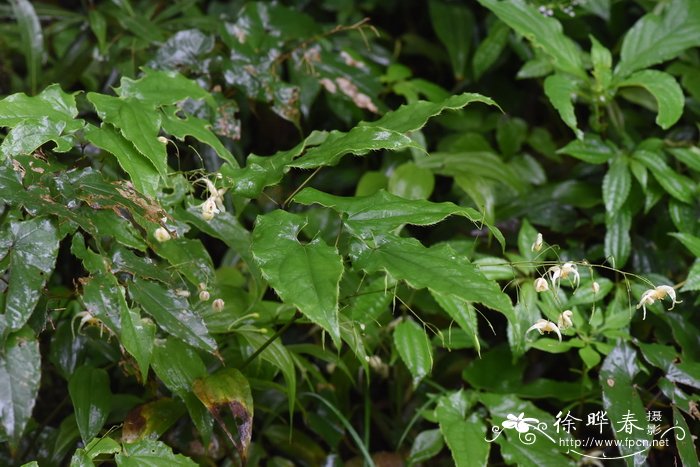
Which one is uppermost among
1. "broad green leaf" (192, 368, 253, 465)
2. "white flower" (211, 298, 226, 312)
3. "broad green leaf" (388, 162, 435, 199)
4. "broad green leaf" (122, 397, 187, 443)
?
"white flower" (211, 298, 226, 312)

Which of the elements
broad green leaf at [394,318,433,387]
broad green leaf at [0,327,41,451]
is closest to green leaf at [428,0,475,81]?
broad green leaf at [394,318,433,387]

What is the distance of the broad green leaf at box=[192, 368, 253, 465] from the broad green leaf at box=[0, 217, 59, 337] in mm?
254

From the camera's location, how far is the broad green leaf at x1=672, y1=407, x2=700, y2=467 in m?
1.12

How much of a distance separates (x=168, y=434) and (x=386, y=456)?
1.28 ft

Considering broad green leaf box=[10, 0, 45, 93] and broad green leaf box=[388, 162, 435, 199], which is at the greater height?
broad green leaf box=[10, 0, 45, 93]

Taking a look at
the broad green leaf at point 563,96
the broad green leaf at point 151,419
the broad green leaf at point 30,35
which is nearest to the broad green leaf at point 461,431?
the broad green leaf at point 151,419

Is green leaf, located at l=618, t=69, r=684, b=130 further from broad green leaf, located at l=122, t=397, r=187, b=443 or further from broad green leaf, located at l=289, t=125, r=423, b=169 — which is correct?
broad green leaf, located at l=122, t=397, r=187, b=443

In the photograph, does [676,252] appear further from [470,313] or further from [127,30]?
[127,30]

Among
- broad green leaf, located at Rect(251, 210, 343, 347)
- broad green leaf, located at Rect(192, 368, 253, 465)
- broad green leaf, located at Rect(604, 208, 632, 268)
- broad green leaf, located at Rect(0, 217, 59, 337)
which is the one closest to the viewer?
broad green leaf, located at Rect(251, 210, 343, 347)

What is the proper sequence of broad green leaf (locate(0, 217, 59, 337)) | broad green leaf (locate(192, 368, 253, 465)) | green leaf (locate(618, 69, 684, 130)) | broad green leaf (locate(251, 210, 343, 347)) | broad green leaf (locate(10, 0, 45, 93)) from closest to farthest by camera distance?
1. broad green leaf (locate(251, 210, 343, 347))
2. broad green leaf (locate(0, 217, 59, 337))
3. broad green leaf (locate(192, 368, 253, 465))
4. green leaf (locate(618, 69, 684, 130))
5. broad green leaf (locate(10, 0, 45, 93))

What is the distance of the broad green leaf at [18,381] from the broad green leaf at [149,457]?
0.42 ft

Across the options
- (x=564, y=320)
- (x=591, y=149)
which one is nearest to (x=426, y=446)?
(x=564, y=320)

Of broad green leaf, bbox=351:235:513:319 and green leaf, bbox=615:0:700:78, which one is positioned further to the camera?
green leaf, bbox=615:0:700:78

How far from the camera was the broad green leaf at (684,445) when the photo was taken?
3.68 feet
